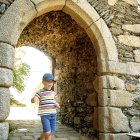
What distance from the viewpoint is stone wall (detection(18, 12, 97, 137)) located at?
15.1 feet

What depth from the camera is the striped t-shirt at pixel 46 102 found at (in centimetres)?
334

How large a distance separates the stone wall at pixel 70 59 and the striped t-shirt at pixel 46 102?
102cm

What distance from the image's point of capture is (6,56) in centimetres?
309

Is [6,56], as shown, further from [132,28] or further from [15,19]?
[132,28]

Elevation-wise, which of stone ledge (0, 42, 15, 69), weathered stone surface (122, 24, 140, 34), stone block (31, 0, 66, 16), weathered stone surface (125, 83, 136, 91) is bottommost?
weathered stone surface (125, 83, 136, 91)

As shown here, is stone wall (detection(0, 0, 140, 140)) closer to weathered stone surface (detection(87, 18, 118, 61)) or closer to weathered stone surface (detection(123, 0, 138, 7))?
weathered stone surface (detection(123, 0, 138, 7))

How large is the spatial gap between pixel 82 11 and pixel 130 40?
1008 mm

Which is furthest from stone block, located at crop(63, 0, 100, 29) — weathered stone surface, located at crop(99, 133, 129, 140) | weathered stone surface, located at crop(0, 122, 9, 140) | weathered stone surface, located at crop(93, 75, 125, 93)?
weathered stone surface, located at crop(0, 122, 9, 140)

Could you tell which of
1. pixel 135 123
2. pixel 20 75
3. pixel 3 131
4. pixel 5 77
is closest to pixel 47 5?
pixel 5 77

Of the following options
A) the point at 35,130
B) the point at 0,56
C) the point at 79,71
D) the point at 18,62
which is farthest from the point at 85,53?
the point at 18,62

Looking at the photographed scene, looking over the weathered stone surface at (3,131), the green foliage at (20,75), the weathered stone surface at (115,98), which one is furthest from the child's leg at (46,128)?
the green foliage at (20,75)

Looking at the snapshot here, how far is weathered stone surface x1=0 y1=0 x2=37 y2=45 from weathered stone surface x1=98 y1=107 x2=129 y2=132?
5.78 ft

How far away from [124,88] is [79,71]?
142cm

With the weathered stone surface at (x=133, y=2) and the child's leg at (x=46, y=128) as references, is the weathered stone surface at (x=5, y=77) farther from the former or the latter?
the weathered stone surface at (x=133, y=2)
